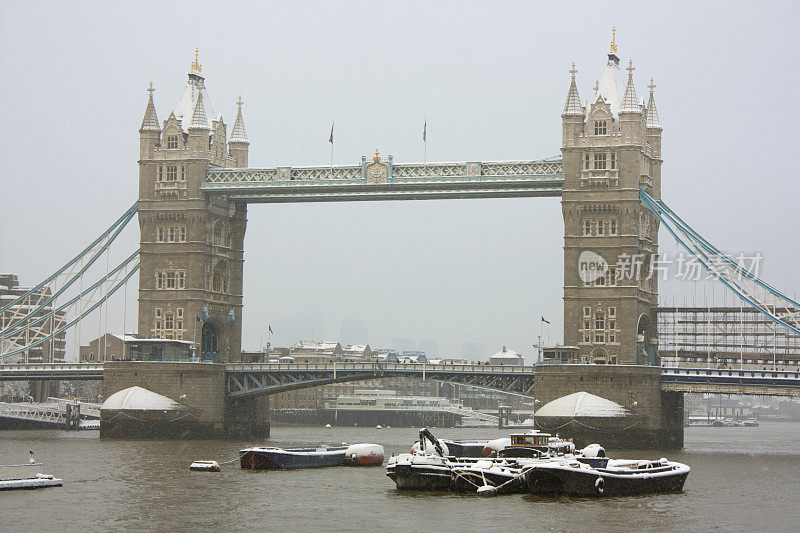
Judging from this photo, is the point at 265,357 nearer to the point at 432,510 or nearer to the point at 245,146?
the point at 245,146

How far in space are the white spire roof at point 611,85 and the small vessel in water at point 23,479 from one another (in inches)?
2616

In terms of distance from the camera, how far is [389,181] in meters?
130

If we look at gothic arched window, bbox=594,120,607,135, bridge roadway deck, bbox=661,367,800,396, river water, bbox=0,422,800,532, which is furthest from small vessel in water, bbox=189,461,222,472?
gothic arched window, bbox=594,120,607,135

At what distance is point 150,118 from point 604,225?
47.4 m

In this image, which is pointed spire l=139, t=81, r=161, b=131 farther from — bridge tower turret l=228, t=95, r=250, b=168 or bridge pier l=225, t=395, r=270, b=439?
bridge pier l=225, t=395, r=270, b=439

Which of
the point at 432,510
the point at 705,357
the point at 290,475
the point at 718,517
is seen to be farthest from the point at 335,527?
the point at 705,357

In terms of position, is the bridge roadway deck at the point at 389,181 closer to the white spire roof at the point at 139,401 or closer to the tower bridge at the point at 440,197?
the tower bridge at the point at 440,197

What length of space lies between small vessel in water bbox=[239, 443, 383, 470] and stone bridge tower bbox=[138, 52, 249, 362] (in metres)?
39.0

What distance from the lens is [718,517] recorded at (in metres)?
68.7

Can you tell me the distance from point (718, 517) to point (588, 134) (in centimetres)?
6146

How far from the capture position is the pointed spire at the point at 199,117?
449ft

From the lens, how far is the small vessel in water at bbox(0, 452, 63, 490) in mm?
75319

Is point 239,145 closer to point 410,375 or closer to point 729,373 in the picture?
point 410,375

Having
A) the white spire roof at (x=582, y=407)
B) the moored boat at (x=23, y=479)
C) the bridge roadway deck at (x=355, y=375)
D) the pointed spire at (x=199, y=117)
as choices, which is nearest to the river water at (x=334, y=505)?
the moored boat at (x=23, y=479)
